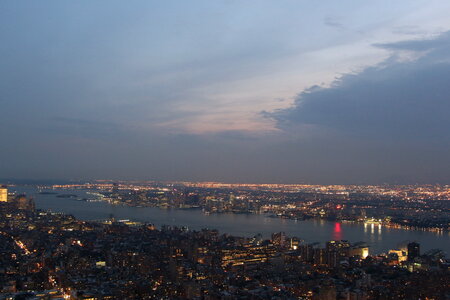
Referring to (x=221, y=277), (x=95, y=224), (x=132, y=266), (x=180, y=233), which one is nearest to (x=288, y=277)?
(x=221, y=277)

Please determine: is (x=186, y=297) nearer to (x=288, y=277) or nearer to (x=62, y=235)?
(x=288, y=277)

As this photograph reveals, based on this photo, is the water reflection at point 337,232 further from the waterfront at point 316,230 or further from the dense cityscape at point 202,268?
the dense cityscape at point 202,268

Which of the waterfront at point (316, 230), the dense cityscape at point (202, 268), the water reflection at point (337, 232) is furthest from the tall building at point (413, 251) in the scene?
the water reflection at point (337, 232)

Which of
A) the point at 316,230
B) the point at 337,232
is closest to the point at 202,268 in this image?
the point at 337,232

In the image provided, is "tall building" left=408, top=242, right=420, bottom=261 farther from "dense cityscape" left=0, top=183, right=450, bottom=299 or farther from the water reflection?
the water reflection

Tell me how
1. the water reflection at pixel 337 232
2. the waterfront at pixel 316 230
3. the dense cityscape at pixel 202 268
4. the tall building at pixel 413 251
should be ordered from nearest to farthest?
the dense cityscape at pixel 202 268, the tall building at pixel 413 251, the waterfront at pixel 316 230, the water reflection at pixel 337 232

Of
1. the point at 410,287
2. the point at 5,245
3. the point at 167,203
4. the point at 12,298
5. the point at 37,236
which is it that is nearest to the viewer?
the point at 12,298

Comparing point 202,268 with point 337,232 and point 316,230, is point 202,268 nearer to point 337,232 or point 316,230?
point 337,232

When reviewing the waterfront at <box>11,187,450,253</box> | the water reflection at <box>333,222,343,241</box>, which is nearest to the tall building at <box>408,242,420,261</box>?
the waterfront at <box>11,187,450,253</box>
